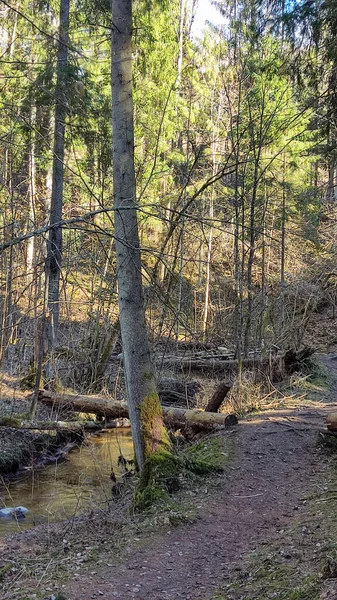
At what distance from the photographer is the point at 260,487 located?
5.77 meters

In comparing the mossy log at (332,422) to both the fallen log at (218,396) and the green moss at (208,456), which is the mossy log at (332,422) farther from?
the fallen log at (218,396)

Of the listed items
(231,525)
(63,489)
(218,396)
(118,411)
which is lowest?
(63,489)

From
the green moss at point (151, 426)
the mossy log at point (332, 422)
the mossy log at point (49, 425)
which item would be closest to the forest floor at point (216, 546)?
the mossy log at point (332, 422)

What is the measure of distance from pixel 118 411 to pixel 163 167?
777 centimetres

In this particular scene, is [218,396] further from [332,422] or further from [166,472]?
[166,472]

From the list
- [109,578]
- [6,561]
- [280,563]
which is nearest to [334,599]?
[280,563]

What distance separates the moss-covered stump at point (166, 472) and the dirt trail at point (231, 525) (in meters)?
0.27

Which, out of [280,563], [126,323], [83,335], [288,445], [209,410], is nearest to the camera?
[280,563]

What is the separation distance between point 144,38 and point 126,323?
4157 mm

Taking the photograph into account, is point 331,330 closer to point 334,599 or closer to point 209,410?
point 209,410

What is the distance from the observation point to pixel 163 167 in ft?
47.5

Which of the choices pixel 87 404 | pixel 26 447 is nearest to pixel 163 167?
pixel 87 404

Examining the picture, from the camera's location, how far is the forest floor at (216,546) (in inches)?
141

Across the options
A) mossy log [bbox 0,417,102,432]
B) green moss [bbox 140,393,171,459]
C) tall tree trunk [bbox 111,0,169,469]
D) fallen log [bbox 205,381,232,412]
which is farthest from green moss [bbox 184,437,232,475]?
mossy log [bbox 0,417,102,432]
